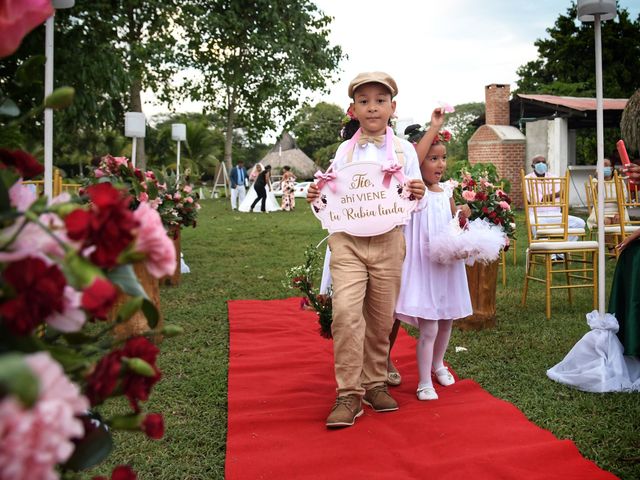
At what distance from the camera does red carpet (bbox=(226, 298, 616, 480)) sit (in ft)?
9.89

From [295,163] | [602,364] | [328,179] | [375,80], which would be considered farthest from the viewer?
[295,163]

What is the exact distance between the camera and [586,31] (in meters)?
33.4

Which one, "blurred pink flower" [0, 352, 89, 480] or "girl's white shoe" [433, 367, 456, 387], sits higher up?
"blurred pink flower" [0, 352, 89, 480]

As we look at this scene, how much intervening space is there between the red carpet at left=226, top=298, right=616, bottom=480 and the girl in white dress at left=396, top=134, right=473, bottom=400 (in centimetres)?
38

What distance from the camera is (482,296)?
584 centimetres

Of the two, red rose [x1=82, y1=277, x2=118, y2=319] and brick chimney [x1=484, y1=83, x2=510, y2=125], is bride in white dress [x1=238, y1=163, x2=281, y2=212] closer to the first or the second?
brick chimney [x1=484, y1=83, x2=510, y2=125]

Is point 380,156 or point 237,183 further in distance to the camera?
point 237,183

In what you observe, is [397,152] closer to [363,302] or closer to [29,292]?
[363,302]

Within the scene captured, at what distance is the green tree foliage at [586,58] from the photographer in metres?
32.0

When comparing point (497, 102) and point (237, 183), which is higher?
point (497, 102)

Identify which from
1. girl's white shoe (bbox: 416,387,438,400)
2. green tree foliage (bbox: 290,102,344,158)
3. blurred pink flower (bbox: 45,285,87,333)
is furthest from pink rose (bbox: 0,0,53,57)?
green tree foliage (bbox: 290,102,344,158)

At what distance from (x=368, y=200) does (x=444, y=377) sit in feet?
4.69

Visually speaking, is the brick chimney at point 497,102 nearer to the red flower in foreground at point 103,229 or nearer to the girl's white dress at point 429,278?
the girl's white dress at point 429,278

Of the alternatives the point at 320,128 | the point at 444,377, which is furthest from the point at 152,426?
the point at 320,128
